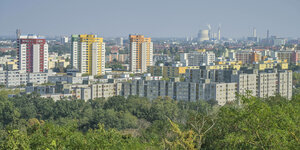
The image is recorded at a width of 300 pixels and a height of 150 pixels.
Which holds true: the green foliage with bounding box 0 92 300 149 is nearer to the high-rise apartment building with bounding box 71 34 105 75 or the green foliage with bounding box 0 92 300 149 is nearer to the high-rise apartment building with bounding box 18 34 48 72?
the high-rise apartment building with bounding box 71 34 105 75

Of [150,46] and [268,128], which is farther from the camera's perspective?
[150,46]

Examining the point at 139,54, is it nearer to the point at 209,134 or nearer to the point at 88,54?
the point at 88,54

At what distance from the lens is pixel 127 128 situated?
12961 mm

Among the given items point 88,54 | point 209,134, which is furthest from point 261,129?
point 88,54

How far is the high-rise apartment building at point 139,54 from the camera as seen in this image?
29.7 m

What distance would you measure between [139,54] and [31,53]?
20.6 ft

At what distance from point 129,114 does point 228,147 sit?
7.93 metres

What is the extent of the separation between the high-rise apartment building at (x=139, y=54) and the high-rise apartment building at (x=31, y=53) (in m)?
4.91

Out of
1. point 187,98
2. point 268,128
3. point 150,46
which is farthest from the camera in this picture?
point 150,46

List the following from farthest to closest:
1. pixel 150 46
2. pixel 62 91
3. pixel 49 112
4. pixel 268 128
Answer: pixel 150 46 → pixel 62 91 → pixel 49 112 → pixel 268 128

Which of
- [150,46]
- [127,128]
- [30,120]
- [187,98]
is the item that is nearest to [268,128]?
[127,128]

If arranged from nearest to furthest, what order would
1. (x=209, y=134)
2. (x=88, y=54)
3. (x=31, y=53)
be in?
(x=209, y=134)
(x=31, y=53)
(x=88, y=54)

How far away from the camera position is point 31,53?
27.0 m

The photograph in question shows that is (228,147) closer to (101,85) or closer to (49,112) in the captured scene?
(49,112)
